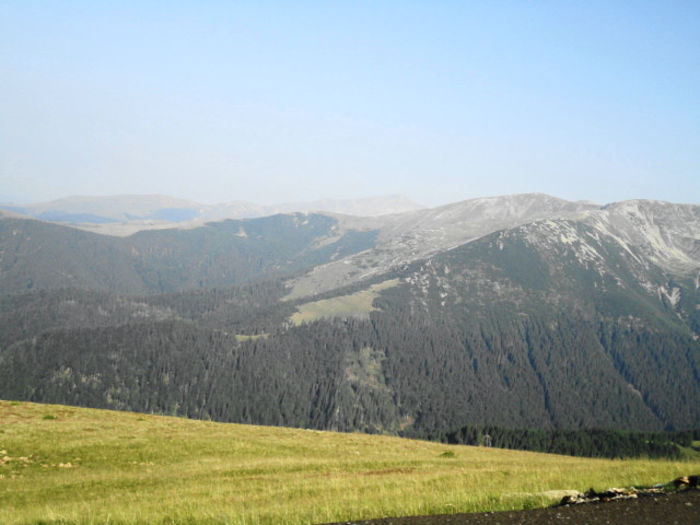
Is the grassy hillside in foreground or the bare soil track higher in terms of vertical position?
the bare soil track

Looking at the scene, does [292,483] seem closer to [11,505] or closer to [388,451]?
[11,505]

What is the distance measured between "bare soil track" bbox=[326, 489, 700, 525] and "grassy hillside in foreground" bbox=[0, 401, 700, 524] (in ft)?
6.83

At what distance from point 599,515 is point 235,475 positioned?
21713mm

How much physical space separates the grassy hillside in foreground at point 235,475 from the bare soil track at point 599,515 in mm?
2081

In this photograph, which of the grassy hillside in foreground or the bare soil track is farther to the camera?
the grassy hillside in foreground

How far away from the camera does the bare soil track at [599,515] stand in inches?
535

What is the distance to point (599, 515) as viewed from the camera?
1407 cm

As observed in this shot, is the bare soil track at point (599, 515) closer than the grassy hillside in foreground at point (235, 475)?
Yes

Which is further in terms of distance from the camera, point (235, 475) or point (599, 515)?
point (235, 475)

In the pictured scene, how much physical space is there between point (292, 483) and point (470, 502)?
37.0 feet

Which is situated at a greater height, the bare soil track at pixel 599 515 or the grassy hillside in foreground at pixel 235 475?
the bare soil track at pixel 599 515

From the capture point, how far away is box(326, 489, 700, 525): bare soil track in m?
13.6

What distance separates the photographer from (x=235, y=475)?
97.5 feet

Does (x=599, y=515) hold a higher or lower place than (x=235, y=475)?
higher
